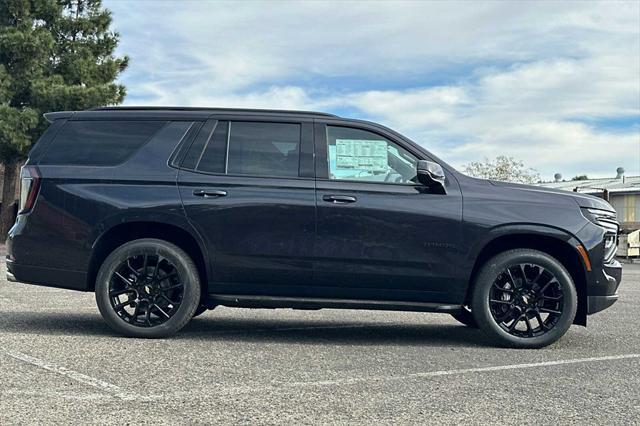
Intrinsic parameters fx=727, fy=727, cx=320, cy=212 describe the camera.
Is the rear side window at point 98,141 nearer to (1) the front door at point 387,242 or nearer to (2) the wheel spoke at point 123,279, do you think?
(2) the wheel spoke at point 123,279

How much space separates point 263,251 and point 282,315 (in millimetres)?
2392

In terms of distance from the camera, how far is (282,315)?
8.10m

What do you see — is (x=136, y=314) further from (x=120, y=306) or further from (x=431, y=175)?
(x=431, y=175)

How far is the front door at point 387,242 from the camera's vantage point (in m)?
5.83

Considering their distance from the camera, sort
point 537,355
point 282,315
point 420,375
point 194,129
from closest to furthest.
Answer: point 420,375, point 537,355, point 194,129, point 282,315

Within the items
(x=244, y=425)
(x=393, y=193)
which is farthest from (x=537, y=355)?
(x=244, y=425)

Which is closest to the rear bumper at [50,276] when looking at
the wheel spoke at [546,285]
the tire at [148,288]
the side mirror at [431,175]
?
the tire at [148,288]

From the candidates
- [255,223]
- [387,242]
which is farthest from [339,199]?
[255,223]

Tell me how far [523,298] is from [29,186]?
4.20m

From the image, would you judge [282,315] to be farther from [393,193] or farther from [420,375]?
[420,375]

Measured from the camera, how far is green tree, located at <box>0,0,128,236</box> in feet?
78.1

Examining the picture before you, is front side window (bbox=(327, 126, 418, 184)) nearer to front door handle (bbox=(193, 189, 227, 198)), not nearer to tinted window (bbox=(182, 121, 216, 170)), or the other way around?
front door handle (bbox=(193, 189, 227, 198))

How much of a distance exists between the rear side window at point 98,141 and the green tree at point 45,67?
18.5 metres

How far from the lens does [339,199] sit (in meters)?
5.85
